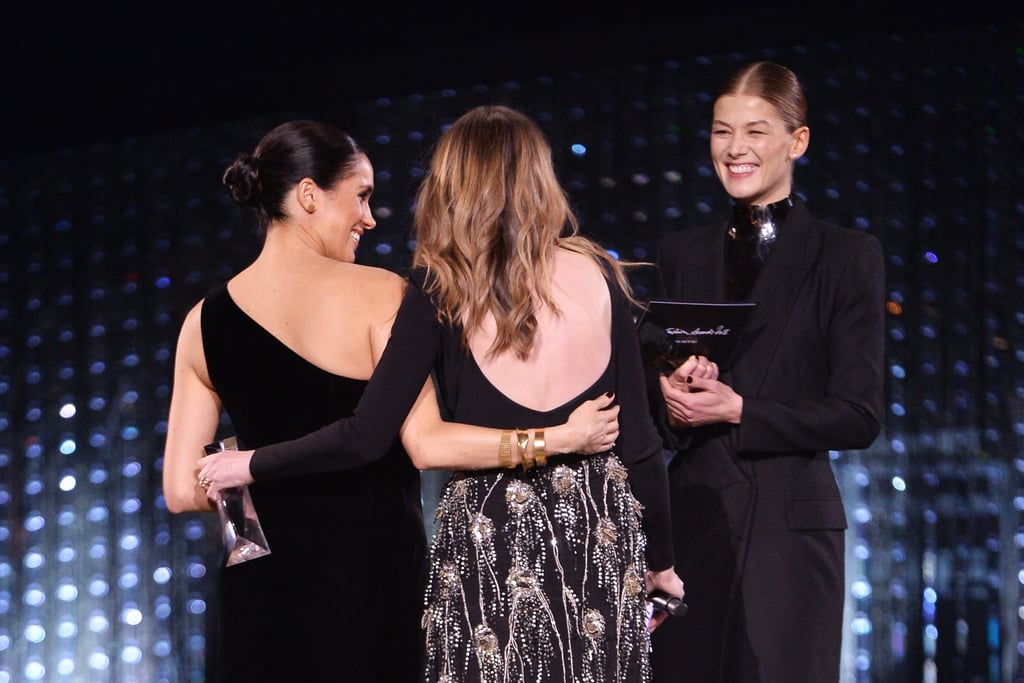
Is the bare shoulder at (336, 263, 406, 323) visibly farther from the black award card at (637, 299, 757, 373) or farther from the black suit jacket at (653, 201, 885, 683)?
the black suit jacket at (653, 201, 885, 683)

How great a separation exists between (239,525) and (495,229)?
2.68ft

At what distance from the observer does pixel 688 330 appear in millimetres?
2305

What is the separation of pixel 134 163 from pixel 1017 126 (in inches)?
130

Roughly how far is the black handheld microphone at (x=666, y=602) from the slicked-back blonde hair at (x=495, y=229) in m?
0.52

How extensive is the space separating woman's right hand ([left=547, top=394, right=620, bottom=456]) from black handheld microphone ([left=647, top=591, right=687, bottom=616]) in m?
0.34

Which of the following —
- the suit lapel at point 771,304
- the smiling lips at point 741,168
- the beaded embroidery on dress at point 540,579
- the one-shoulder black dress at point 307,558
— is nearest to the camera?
the beaded embroidery on dress at point 540,579

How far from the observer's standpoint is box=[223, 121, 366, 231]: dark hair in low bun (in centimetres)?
256

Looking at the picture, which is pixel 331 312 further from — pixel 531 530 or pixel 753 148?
pixel 753 148

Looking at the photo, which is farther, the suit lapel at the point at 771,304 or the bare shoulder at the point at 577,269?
the suit lapel at the point at 771,304

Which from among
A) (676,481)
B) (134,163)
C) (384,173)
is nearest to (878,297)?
(676,481)

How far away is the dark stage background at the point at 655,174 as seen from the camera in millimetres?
3969

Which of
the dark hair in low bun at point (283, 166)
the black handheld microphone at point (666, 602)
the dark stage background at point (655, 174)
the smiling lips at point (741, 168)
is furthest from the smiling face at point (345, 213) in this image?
the dark stage background at point (655, 174)

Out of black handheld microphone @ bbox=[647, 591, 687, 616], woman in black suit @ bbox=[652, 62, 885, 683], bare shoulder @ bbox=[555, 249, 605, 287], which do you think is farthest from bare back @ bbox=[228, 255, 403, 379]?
black handheld microphone @ bbox=[647, 591, 687, 616]

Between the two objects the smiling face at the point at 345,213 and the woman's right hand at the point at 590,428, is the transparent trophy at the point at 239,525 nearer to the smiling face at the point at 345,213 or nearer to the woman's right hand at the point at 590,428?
the smiling face at the point at 345,213
